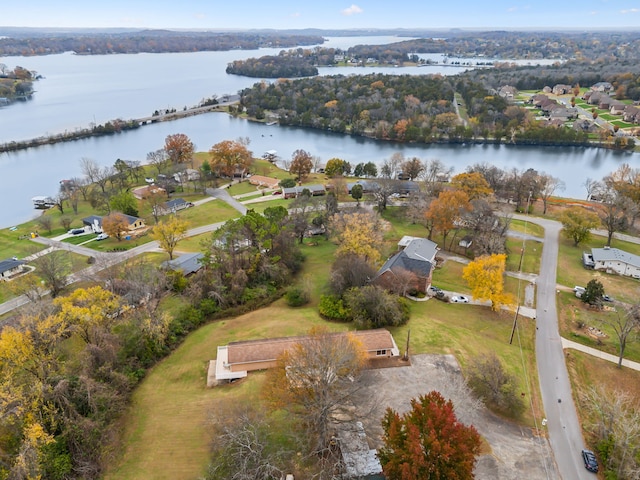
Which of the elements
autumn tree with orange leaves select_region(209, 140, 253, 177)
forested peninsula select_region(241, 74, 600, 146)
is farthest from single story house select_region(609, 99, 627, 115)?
autumn tree with orange leaves select_region(209, 140, 253, 177)

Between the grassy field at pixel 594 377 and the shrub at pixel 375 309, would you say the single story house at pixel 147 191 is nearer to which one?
the shrub at pixel 375 309

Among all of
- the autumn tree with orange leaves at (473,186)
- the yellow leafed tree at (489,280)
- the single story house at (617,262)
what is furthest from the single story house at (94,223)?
the single story house at (617,262)

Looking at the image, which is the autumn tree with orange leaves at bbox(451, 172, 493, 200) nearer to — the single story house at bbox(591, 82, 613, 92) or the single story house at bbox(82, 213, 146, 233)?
the single story house at bbox(82, 213, 146, 233)

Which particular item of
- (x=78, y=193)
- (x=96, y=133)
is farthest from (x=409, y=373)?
(x=96, y=133)

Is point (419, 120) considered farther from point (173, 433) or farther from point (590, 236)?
point (173, 433)

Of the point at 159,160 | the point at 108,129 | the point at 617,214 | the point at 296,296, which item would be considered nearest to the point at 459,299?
the point at 296,296

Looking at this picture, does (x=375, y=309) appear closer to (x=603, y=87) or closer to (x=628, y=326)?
(x=628, y=326)
